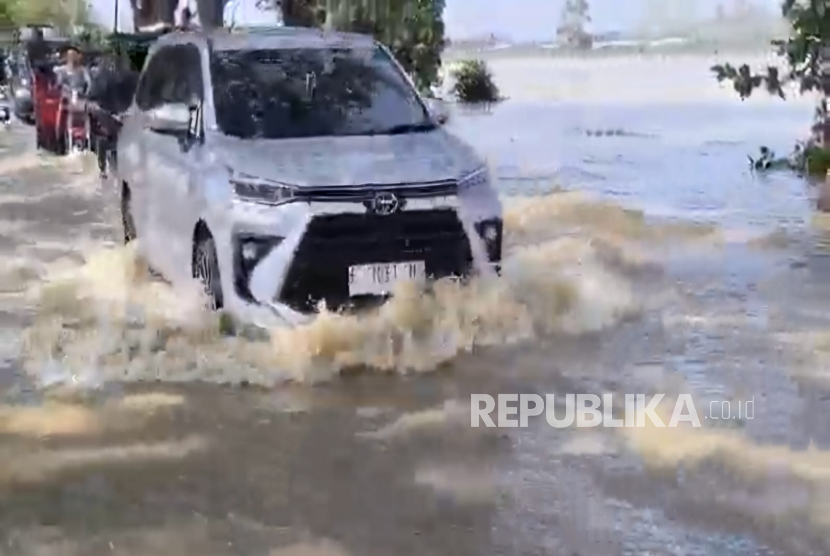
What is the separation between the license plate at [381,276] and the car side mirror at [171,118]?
33.6 inches

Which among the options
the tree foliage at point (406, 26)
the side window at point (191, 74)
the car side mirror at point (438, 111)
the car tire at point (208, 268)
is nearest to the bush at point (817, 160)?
the tree foliage at point (406, 26)

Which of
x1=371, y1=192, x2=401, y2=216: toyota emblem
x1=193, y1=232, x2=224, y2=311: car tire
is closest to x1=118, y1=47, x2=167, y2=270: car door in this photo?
x1=193, y1=232, x2=224, y2=311: car tire

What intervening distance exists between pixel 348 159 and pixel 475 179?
438 mm

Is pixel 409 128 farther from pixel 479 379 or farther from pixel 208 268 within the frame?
pixel 479 379

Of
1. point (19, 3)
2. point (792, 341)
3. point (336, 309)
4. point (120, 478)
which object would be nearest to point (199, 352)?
point (336, 309)

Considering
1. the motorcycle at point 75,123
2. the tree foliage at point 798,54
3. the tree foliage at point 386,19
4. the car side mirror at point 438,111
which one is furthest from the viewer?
the tree foliage at point 798,54

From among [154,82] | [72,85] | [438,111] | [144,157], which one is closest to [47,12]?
[154,82]

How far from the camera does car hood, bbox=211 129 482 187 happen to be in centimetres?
415

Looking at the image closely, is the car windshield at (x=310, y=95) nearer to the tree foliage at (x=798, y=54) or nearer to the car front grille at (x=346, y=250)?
the car front grille at (x=346, y=250)

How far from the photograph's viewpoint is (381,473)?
306 cm

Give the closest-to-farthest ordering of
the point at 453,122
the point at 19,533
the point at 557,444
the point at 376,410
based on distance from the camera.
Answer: the point at 19,533 → the point at 557,444 → the point at 376,410 → the point at 453,122

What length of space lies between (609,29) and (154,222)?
2.34 m

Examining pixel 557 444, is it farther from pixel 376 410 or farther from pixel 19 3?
pixel 19 3

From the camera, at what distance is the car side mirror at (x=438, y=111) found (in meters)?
4.68
